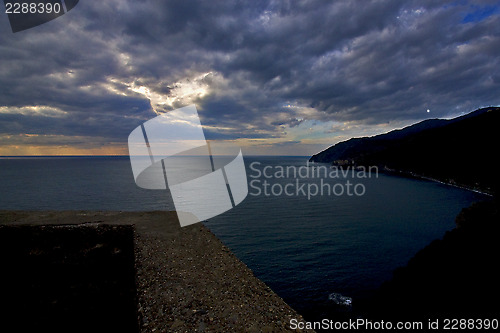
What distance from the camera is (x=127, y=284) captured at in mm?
11438

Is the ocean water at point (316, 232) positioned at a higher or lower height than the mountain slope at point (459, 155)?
lower

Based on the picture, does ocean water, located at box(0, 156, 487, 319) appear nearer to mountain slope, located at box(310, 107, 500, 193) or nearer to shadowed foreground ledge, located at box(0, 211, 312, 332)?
shadowed foreground ledge, located at box(0, 211, 312, 332)

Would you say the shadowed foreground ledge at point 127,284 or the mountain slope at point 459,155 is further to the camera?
the mountain slope at point 459,155

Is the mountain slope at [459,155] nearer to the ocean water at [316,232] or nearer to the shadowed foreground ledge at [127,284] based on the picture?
the ocean water at [316,232]

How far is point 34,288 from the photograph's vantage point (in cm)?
1090

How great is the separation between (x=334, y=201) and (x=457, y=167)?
7936 centimetres

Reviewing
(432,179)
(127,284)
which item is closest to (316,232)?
(127,284)

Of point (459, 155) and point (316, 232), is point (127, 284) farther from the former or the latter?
point (459, 155)

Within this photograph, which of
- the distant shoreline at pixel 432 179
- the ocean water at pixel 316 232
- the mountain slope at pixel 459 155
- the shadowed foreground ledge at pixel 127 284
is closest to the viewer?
the shadowed foreground ledge at pixel 127 284

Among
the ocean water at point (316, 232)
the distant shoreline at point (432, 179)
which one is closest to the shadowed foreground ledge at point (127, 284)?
the ocean water at point (316, 232)

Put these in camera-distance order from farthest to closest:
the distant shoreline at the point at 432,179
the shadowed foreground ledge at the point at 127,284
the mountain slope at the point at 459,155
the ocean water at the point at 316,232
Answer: the mountain slope at the point at 459,155, the distant shoreline at the point at 432,179, the ocean water at the point at 316,232, the shadowed foreground ledge at the point at 127,284

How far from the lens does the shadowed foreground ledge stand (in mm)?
8750

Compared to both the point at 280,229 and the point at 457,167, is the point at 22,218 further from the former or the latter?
the point at 457,167

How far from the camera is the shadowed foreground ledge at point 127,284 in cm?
875
